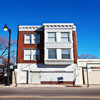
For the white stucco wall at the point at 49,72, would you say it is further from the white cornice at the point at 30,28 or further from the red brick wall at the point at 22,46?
the white cornice at the point at 30,28

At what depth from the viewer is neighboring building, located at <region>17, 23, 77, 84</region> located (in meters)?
19.7

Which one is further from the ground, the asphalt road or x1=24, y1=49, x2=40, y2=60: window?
x1=24, y1=49, x2=40, y2=60: window

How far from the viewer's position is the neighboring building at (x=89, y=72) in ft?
63.3

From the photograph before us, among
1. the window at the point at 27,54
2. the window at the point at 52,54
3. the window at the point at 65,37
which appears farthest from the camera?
the window at the point at 27,54

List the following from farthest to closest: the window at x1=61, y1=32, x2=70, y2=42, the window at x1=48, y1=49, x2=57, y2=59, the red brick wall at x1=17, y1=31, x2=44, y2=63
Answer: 1. the window at x1=61, y1=32, x2=70, y2=42
2. the red brick wall at x1=17, y1=31, x2=44, y2=63
3. the window at x1=48, y1=49, x2=57, y2=59

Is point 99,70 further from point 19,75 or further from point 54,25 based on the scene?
point 19,75

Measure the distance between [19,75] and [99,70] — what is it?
12.6 m

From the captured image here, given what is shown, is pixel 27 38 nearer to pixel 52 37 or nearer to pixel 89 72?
pixel 52 37

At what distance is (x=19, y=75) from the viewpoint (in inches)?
786

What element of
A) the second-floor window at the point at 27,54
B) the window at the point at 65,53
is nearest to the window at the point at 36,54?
the second-floor window at the point at 27,54

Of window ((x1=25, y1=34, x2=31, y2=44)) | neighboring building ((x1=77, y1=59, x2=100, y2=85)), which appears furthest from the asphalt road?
window ((x1=25, y1=34, x2=31, y2=44))

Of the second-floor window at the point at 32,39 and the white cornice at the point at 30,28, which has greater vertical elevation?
the white cornice at the point at 30,28

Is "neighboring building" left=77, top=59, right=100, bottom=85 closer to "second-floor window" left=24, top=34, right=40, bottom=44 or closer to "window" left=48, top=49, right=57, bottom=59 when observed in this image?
"window" left=48, top=49, right=57, bottom=59

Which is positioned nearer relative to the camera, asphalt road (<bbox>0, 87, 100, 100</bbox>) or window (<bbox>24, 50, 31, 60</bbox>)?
asphalt road (<bbox>0, 87, 100, 100</bbox>)
